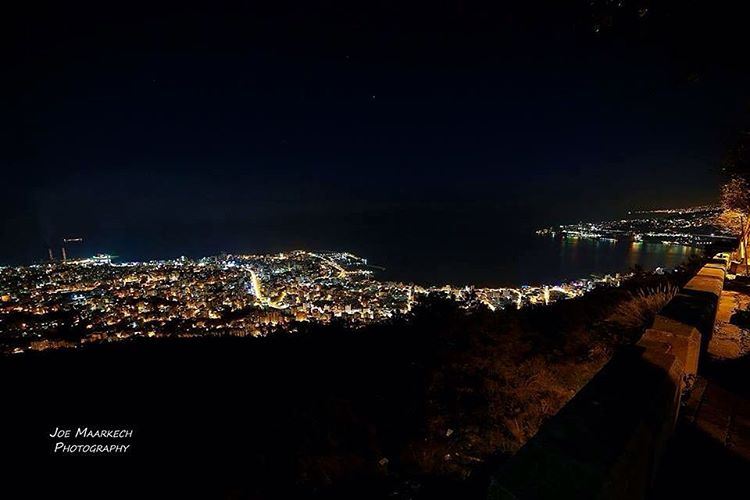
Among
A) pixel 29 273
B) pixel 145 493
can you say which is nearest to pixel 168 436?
pixel 145 493

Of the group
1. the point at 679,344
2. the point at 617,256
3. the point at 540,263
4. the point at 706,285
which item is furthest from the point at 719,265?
the point at 617,256

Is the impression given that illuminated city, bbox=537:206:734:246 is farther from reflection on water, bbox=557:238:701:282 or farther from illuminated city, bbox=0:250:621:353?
illuminated city, bbox=0:250:621:353

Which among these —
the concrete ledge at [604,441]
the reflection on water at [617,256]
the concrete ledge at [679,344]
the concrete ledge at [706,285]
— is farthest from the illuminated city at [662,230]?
the concrete ledge at [604,441]

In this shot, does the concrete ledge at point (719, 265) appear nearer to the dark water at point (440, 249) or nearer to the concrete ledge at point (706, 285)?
the concrete ledge at point (706, 285)

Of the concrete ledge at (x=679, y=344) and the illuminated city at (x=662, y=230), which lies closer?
the concrete ledge at (x=679, y=344)

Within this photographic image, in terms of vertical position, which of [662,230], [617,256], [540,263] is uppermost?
[662,230]

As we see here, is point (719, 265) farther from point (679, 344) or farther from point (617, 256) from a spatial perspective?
point (617, 256)
